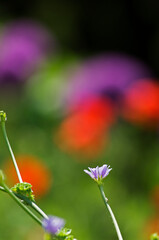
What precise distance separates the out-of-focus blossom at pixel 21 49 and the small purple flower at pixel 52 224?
306cm

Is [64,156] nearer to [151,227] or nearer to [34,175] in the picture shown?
[34,175]

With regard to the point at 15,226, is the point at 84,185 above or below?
above

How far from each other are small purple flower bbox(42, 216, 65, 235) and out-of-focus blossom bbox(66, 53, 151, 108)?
240 centimetres

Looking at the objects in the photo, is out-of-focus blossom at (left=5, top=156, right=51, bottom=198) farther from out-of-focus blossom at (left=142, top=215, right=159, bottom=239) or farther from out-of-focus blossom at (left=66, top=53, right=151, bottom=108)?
out-of-focus blossom at (left=66, top=53, right=151, bottom=108)

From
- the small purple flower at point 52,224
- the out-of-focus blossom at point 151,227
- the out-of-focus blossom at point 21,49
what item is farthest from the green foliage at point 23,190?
the out-of-focus blossom at point 21,49

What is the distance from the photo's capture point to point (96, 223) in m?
1.94

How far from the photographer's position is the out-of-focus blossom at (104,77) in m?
3.02

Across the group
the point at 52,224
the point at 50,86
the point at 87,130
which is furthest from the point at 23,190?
the point at 50,86

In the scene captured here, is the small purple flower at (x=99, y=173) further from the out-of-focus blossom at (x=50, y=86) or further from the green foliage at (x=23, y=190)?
the out-of-focus blossom at (x=50, y=86)

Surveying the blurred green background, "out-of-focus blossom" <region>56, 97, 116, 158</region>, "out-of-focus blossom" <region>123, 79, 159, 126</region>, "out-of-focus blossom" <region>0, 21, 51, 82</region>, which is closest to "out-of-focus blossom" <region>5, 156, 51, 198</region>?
the blurred green background

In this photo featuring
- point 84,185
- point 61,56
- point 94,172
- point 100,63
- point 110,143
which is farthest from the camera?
point 61,56

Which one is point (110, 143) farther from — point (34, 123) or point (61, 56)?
point (61, 56)

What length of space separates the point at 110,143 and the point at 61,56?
5.33 feet

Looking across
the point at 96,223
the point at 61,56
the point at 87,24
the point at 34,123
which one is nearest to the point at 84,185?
the point at 96,223
